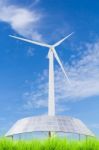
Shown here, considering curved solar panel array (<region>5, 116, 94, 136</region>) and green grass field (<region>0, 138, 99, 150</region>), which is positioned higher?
curved solar panel array (<region>5, 116, 94, 136</region>)

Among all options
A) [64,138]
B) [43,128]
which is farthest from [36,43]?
[64,138]

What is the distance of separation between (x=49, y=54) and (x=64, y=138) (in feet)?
85.2

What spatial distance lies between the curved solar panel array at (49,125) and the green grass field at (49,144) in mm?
18502

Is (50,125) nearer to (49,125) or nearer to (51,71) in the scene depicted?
(49,125)

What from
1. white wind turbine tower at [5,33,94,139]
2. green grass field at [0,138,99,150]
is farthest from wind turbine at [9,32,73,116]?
green grass field at [0,138,99,150]

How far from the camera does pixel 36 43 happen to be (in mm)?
43969

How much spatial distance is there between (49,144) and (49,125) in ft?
64.2

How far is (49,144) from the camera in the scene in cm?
1922

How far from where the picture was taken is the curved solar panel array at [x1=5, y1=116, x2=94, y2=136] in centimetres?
3834

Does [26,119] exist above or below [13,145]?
above

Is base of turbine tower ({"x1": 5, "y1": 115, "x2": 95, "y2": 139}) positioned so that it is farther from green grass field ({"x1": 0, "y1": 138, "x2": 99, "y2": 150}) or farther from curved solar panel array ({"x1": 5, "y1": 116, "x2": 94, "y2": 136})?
green grass field ({"x1": 0, "y1": 138, "x2": 99, "y2": 150})

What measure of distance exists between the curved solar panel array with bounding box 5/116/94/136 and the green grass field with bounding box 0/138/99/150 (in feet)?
60.7

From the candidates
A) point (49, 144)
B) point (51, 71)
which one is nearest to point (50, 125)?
point (51, 71)

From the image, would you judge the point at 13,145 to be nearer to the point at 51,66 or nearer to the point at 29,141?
the point at 29,141
